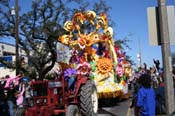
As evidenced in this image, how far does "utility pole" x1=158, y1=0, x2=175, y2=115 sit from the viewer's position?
9.43 m

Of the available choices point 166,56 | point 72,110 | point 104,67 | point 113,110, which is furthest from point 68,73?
point 104,67

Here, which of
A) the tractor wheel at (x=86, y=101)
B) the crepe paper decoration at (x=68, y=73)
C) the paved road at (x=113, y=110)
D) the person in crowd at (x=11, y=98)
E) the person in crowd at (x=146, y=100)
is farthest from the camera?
the paved road at (x=113, y=110)

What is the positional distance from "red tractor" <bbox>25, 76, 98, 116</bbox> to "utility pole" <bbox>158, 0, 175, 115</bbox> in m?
4.34

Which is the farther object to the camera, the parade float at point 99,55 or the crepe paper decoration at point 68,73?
the parade float at point 99,55

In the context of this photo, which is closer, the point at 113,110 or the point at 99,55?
the point at 113,110

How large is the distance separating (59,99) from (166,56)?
5.22 m

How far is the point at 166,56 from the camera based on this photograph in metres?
9.57

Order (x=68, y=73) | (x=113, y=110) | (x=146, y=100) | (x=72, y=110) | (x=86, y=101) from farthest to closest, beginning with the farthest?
(x=113, y=110), (x=68, y=73), (x=86, y=101), (x=72, y=110), (x=146, y=100)

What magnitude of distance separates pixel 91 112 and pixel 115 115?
4064mm

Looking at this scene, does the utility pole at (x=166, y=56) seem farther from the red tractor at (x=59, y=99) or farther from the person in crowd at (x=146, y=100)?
the red tractor at (x=59, y=99)

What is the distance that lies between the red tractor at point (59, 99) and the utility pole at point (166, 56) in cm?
434

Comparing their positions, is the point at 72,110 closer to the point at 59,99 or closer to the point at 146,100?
the point at 59,99

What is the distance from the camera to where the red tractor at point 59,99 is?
13.2 m

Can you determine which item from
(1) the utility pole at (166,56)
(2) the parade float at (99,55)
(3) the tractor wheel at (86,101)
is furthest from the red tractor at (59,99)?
(2) the parade float at (99,55)
